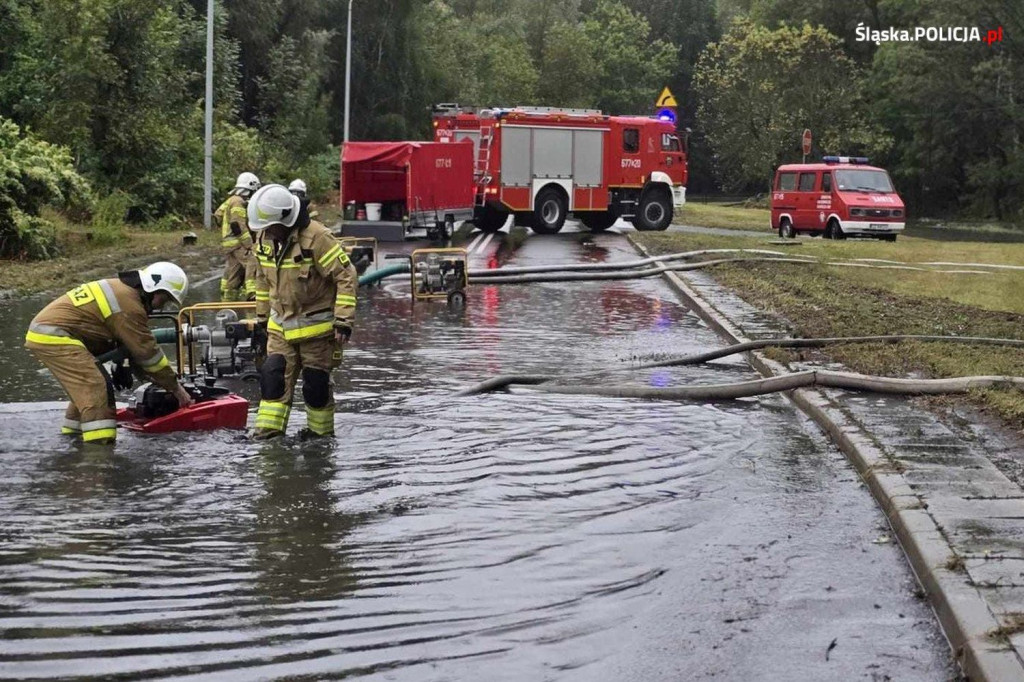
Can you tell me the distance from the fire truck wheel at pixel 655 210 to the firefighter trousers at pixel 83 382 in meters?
26.7

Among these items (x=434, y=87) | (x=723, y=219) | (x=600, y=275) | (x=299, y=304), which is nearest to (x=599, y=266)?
(x=600, y=275)

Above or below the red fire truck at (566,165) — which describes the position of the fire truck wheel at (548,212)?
below

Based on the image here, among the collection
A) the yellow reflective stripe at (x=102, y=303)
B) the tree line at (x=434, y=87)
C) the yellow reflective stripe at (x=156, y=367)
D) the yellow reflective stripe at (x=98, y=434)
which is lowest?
the yellow reflective stripe at (x=98, y=434)

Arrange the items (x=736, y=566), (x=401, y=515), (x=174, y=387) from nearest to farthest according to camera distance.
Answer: (x=736, y=566) → (x=401, y=515) → (x=174, y=387)

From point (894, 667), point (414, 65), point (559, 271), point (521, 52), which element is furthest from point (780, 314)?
point (521, 52)

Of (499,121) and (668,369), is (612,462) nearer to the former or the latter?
(668,369)

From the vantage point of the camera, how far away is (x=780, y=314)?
15.4 meters

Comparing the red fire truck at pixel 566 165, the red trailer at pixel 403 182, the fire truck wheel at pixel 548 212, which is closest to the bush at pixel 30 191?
the red trailer at pixel 403 182

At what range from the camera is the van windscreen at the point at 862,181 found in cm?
3166

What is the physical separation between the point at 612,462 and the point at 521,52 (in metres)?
64.1

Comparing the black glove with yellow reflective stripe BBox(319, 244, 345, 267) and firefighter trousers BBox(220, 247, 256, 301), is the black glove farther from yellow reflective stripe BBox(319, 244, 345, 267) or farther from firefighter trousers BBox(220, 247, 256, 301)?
firefighter trousers BBox(220, 247, 256, 301)

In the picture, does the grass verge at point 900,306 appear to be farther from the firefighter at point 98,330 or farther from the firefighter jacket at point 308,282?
the firefighter at point 98,330

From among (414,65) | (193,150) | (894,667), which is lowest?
(894,667)

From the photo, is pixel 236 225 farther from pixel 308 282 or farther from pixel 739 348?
pixel 308 282
